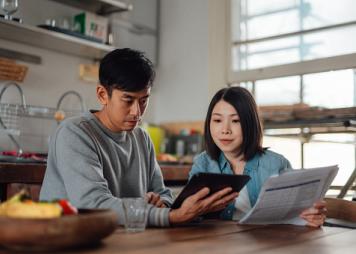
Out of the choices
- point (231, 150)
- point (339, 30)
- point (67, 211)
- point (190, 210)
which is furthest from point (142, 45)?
point (67, 211)

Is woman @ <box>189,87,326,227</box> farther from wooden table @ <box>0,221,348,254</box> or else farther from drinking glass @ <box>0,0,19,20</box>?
drinking glass @ <box>0,0,19,20</box>

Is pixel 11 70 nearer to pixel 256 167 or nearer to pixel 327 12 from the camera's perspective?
pixel 256 167

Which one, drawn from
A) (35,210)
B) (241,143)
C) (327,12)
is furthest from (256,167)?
(327,12)

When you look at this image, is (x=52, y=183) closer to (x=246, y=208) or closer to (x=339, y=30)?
(x=246, y=208)

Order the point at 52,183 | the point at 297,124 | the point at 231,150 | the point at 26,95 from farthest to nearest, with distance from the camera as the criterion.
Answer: the point at 26,95, the point at 297,124, the point at 231,150, the point at 52,183

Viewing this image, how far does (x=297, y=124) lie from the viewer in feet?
9.32

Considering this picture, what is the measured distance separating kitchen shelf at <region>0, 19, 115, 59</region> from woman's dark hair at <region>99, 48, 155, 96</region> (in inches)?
53.3

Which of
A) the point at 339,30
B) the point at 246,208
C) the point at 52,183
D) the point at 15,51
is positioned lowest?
the point at 246,208

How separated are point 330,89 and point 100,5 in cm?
169

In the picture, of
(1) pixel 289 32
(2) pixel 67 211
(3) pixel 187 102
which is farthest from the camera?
(3) pixel 187 102

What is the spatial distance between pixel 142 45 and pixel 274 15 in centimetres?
106

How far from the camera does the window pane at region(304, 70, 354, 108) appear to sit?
10.4 feet

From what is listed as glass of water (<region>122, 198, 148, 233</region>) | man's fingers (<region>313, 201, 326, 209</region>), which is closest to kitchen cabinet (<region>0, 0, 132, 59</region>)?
glass of water (<region>122, 198, 148, 233</region>)

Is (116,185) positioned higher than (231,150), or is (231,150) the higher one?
(231,150)
